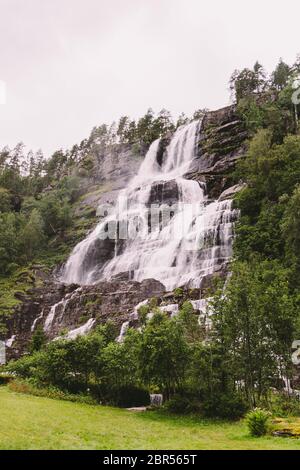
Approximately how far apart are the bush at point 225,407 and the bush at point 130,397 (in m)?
5.25

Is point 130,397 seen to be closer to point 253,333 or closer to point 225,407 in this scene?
point 225,407

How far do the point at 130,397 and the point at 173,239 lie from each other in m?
25.8

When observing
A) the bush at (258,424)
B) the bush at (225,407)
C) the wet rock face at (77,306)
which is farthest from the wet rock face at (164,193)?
the bush at (258,424)

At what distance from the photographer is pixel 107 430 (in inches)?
608

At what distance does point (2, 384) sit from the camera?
27.9m

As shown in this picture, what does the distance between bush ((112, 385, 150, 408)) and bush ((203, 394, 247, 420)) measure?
5.25 metres

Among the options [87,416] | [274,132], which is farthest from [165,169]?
[87,416]

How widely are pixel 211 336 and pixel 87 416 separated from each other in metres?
6.84

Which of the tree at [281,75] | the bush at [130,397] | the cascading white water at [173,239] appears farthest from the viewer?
the tree at [281,75]

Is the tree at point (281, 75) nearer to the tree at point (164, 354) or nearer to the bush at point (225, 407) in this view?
the tree at point (164, 354)

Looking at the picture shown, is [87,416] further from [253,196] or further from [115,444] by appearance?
[253,196]

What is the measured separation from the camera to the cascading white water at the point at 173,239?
141 feet

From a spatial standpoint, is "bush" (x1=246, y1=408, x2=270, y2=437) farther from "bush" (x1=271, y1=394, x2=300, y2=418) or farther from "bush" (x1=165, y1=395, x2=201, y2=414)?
"bush" (x1=165, y1=395, x2=201, y2=414)

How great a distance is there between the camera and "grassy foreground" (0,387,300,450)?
12641mm
